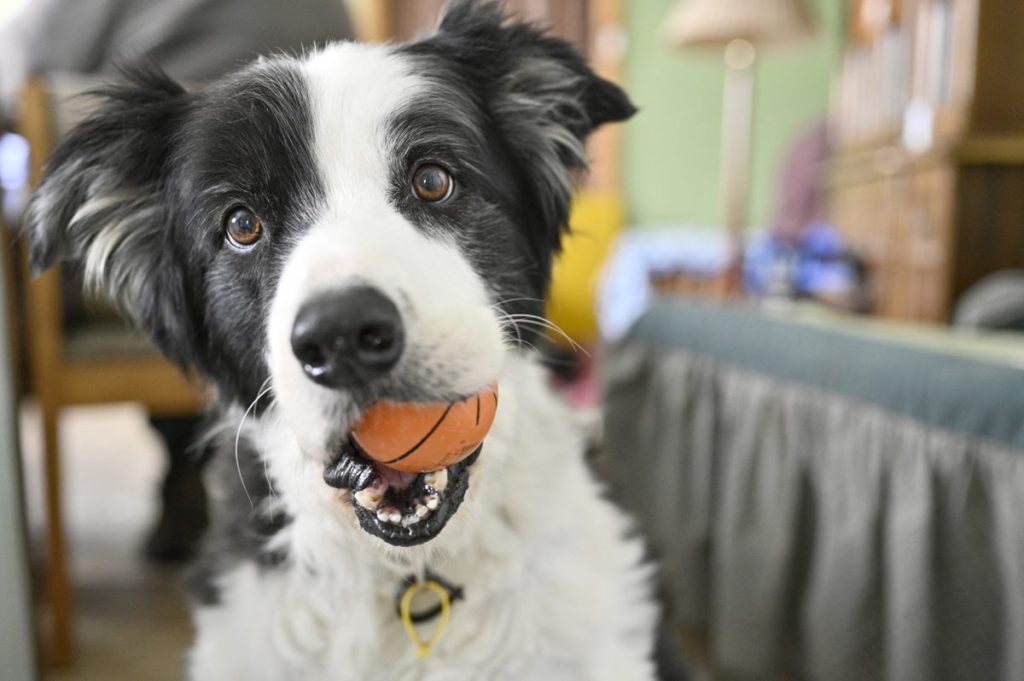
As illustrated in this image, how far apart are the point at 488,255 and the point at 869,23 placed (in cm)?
419

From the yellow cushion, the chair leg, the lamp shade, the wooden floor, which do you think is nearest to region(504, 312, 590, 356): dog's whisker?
the wooden floor

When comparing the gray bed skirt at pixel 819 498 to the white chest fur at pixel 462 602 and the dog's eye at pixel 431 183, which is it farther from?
the dog's eye at pixel 431 183

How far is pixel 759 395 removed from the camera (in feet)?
6.08

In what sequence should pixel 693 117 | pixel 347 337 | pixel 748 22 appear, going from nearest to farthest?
pixel 347 337 < pixel 748 22 < pixel 693 117

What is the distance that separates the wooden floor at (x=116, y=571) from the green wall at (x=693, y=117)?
4149mm

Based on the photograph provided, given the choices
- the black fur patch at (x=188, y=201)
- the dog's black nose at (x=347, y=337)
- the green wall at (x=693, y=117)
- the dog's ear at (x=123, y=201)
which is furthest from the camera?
the green wall at (x=693, y=117)

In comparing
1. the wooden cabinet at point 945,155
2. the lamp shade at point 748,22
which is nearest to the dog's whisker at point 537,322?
the wooden cabinet at point 945,155

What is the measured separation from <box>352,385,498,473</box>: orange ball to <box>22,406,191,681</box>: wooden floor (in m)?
1.21

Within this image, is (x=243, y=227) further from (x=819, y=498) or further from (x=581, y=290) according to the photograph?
(x=581, y=290)

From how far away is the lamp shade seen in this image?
10.9ft

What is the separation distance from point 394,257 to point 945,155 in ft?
8.79

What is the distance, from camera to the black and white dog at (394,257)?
3.33 feet

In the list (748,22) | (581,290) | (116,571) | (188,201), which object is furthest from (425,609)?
(581,290)

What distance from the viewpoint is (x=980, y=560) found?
4.37 feet
